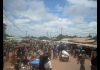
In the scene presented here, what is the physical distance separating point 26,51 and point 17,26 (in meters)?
0.50

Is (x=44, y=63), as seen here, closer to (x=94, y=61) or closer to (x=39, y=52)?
(x=39, y=52)

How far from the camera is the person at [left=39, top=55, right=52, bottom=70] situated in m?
2.80

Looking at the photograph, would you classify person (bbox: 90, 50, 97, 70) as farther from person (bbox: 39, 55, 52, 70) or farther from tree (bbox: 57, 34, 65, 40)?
person (bbox: 39, 55, 52, 70)

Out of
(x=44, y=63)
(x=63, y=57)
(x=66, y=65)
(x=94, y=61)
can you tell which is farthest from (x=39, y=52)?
(x=94, y=61)

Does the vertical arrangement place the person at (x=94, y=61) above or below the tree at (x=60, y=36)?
below

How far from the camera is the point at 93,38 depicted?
9.32 feet

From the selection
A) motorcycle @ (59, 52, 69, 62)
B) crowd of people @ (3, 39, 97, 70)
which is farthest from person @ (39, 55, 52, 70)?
motorcycle @ (59, 52, 69, 62)

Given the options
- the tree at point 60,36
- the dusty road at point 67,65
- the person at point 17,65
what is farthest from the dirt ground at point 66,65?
the tree at point 60,36

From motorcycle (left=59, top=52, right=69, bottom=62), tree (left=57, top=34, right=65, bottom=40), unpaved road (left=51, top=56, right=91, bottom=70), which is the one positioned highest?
tree (left=57, top=34, right=65, bottom=40)

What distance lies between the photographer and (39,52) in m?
2.84

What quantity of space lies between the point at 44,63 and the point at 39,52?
223mm

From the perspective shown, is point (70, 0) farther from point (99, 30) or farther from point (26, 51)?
point (26, 51)

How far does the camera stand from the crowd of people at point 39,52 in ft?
9.20

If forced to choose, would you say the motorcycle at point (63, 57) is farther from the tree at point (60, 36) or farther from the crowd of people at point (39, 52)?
the tree at point (60, 36)
